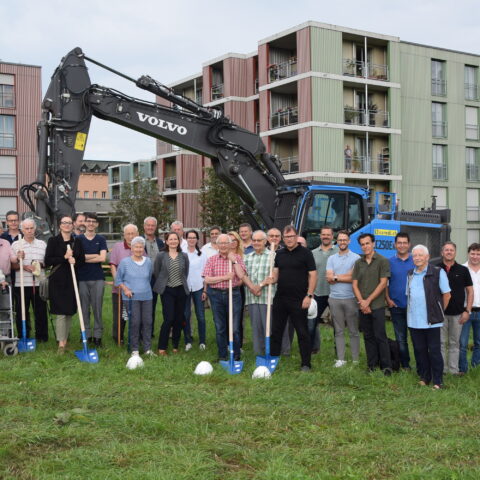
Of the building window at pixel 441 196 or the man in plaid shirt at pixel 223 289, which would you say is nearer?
the man in plaid shirt at pixel 223 289

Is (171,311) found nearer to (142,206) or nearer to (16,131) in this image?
(142,206)

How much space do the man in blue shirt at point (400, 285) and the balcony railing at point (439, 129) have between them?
33432 mm

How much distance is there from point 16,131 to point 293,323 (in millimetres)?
41638

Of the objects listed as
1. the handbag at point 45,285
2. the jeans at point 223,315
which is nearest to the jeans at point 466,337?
Result: the jeans at point 223,315

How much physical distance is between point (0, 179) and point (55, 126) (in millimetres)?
35831

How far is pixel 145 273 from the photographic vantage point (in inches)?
374

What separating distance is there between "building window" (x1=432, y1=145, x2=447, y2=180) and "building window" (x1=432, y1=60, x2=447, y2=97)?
334 cm

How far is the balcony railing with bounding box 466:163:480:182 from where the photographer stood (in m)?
41.0

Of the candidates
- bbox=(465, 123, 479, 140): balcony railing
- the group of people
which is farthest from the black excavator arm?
bbox=(465, 123, 479, 140): balcony railing

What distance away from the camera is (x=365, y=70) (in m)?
36.8

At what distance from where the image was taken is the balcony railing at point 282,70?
1472 inches

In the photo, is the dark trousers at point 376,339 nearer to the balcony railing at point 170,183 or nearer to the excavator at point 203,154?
the excavator at point 203,154

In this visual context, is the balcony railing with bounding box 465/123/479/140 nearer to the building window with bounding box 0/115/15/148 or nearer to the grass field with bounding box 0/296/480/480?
the building window with bounding box 0/115/15/148

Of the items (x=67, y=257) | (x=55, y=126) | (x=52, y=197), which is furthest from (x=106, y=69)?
(x=67, y=257)
